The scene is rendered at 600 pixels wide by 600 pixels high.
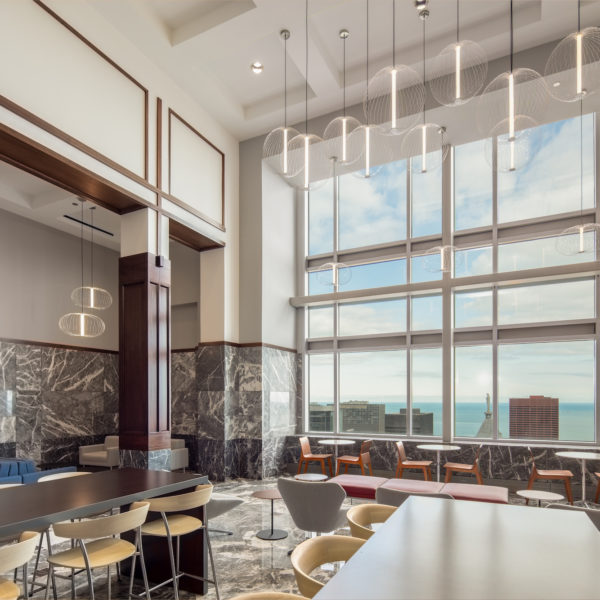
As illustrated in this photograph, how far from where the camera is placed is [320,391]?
33.4 feet

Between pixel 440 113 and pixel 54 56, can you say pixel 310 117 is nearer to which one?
pixel 440 113

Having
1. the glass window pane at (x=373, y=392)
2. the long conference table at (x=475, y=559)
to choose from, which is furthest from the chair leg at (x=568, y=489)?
the long conference table at (x=475, y=559)

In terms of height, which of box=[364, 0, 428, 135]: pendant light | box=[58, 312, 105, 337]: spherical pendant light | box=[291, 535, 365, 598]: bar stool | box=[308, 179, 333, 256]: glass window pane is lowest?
box=[291, 535, 365, 598]: bar stool

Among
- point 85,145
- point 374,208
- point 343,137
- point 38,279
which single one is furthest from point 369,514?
point 38,279

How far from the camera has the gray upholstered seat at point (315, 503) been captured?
163 inches

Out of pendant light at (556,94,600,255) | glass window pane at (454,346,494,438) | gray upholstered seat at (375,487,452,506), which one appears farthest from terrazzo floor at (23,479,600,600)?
pendant light at (556,94,600,255)

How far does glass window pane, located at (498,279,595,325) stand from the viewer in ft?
26.7

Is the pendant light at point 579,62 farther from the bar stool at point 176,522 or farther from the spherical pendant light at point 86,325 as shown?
the spherical pendant light at point 86,325

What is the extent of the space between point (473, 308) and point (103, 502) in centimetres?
735

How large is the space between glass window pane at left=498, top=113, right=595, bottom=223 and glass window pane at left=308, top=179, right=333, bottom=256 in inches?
132

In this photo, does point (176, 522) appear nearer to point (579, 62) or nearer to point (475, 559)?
point (475, 559)

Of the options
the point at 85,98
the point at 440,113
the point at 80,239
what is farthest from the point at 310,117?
the point at 80,239

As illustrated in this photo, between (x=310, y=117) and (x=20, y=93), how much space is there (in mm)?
5011

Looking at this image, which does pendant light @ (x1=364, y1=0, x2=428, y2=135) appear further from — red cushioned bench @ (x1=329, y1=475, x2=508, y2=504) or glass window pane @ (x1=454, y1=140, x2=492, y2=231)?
glass window pane @ (x1=454, y1=140, x2=492, y2=231)
